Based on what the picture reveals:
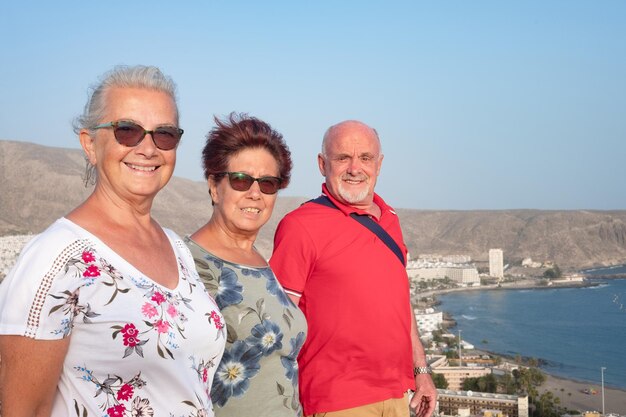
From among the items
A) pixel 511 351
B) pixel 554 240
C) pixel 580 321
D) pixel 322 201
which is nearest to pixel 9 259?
pixel 511 351

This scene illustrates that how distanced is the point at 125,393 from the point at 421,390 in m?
1.24

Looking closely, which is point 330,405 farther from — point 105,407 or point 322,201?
point 105,407

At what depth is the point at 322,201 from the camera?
6.37 feet

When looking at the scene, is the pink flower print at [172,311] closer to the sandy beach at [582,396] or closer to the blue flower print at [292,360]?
the blue flower print at [292,360]

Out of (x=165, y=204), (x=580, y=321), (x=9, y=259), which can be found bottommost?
(x=580, y=321)

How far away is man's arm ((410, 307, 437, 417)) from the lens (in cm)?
203

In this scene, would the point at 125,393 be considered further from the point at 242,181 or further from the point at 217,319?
the point at 242,181

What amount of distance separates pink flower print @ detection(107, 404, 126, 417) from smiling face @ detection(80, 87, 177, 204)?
35 centimetres

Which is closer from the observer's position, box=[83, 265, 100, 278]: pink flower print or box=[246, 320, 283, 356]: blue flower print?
box=[83, 265, 100, 278]: pink flower print

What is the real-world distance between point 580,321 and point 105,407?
4199 centimetres

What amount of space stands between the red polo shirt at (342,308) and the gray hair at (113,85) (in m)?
0.75

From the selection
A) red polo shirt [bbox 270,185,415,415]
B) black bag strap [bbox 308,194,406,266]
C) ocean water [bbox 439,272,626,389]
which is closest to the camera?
red polo shirt [bbox 270,185,415,415]

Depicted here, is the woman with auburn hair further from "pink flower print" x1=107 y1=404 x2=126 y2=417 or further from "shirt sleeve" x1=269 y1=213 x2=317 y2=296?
"pink flower print" x1=107 y1=404 x2=126 y2=417

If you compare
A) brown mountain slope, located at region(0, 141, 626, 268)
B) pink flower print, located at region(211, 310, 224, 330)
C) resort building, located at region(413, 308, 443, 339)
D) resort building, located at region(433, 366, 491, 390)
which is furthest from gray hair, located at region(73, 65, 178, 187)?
brown mountain slope, located at region(0, 141, 626, 268)
